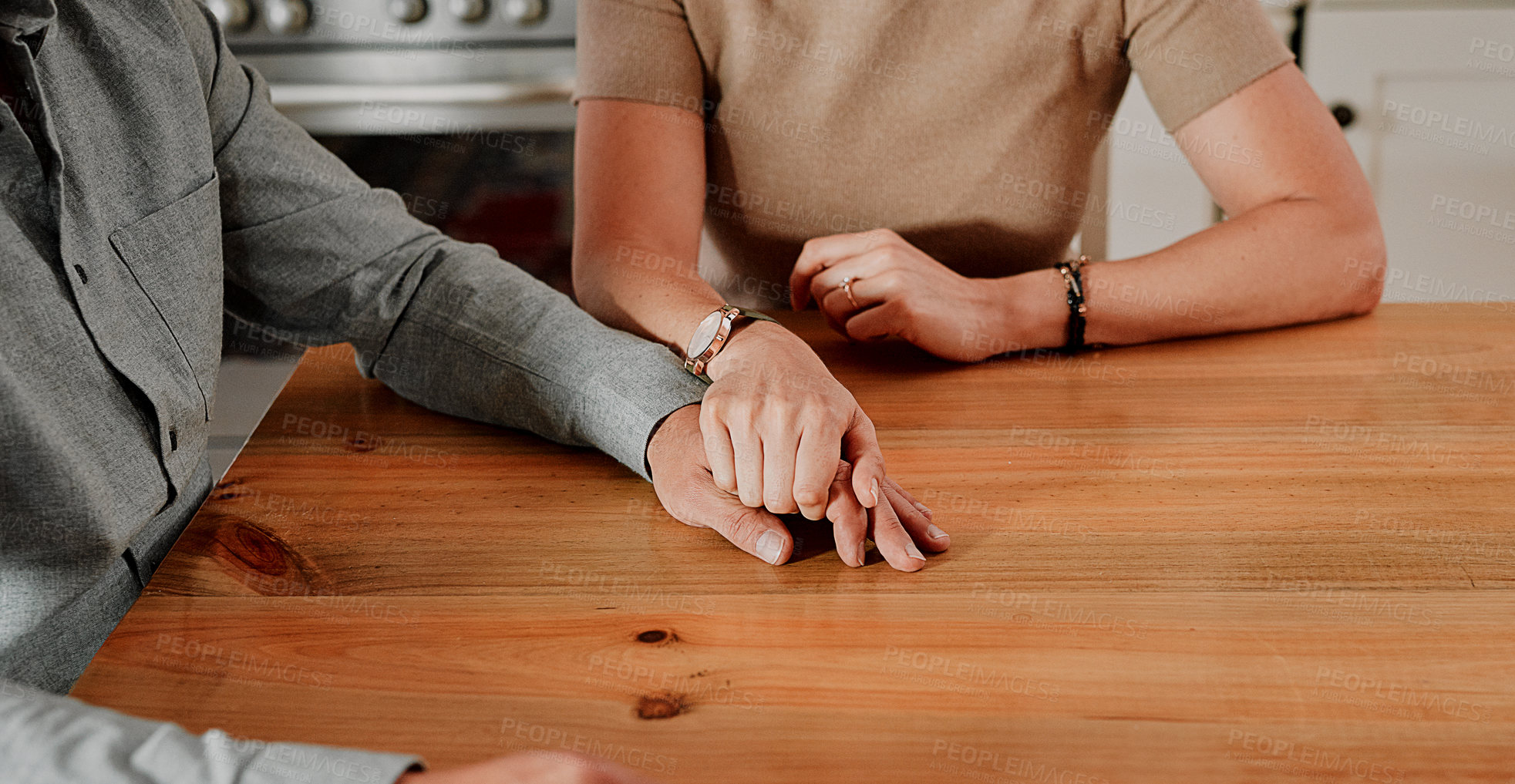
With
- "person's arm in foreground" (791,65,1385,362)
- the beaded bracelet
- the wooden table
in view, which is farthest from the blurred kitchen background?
the wooden table

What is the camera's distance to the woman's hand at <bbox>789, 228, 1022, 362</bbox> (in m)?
0.86

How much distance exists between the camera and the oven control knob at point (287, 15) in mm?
1636

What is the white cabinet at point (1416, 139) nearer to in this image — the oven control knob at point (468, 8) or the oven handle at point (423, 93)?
the oven handle at point (423, 93)

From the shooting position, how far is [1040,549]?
1.94 feet

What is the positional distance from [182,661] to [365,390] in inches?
14.3

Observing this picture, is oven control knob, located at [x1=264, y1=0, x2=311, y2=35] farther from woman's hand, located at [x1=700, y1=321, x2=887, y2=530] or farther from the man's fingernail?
the man's fingernail

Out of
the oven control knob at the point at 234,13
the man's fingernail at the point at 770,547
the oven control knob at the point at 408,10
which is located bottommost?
the oven control knob at the point at 234,13

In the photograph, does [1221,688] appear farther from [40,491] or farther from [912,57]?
[912,57]

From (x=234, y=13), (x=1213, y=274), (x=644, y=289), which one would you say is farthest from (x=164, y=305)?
(x=234, y=13)

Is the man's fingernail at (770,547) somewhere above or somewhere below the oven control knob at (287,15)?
above

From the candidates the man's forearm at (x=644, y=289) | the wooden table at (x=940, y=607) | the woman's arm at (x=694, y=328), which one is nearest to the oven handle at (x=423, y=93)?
the woman's arm at (x=694, y=328)

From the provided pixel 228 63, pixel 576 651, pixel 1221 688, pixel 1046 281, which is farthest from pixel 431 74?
pixel 1221 688

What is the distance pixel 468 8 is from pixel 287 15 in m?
0.27

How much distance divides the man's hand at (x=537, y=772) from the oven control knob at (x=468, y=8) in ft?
4.87
